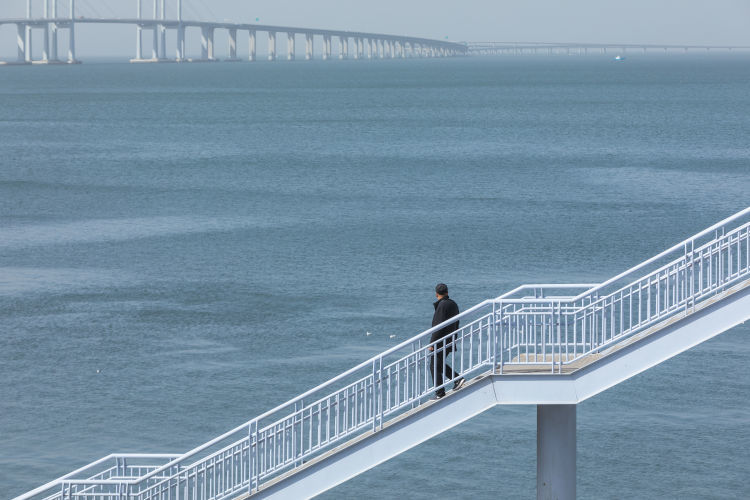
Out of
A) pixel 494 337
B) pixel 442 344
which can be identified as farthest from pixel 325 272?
pixel 494 337

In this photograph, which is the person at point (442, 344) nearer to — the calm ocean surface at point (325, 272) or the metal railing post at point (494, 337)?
the metal railing post at point (494, 337)

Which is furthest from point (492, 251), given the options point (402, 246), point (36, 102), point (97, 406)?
point (36, 102)

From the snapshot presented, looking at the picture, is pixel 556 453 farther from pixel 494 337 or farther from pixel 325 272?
pixel 325 272

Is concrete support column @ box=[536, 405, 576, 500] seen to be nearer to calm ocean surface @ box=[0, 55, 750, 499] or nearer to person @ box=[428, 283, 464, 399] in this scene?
person @ box=[428, 283, 464, 399]

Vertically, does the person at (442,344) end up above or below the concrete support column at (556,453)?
above

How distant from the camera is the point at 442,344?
17672 millimetres

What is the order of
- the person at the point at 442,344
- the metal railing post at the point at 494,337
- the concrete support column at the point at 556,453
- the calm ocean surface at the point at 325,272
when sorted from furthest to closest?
the calm ocean surface at the point at 325,272 < the concrete support column at the point at 556,453 < the person at the point at 442,344 < the metal railing post at the point at 494,337

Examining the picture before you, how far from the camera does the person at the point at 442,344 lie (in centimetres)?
1745

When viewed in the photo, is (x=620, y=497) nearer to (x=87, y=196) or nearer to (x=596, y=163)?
(x=87, y=196)

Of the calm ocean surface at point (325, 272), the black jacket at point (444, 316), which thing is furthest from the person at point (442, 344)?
the calm ocean surface at point (325, 272)

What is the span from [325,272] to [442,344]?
114 feet

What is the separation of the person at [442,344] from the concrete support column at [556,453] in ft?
6.10

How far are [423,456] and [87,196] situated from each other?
53944 mm

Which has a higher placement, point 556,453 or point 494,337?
point 494,337
